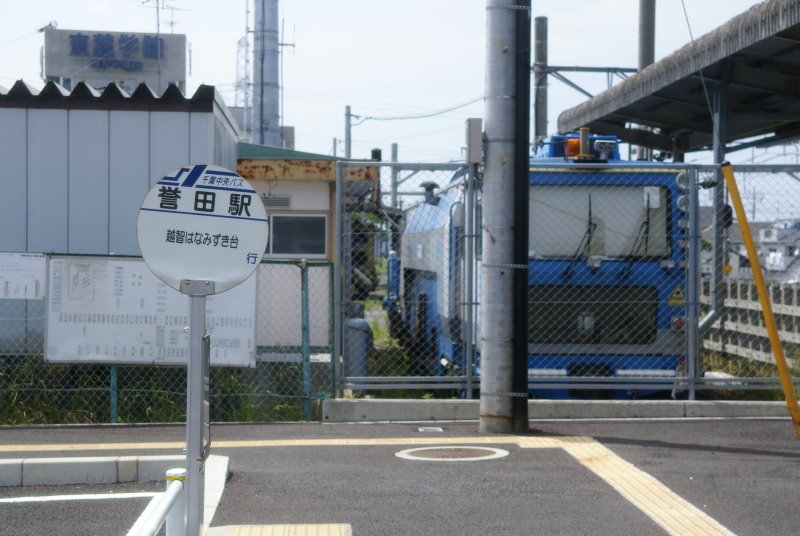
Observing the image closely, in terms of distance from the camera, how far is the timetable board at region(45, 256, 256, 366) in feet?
32.5

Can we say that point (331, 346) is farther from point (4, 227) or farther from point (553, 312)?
point (4, 227)

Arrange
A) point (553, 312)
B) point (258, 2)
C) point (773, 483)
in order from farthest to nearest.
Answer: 1. point (258, 2)
2. point (553, 312)
3. point (773, 483)

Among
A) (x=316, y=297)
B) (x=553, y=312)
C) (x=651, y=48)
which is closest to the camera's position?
(x=553, y=312)

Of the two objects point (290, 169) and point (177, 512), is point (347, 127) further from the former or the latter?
point (177, 512)

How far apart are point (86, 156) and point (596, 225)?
554 centimetres

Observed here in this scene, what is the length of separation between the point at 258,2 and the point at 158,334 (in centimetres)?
2319

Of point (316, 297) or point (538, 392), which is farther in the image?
point (316, 297)

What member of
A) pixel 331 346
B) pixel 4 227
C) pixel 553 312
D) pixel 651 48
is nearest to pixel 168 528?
pixel 331 346

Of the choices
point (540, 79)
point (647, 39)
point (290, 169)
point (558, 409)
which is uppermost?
point (647, 39)

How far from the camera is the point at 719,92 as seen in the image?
13.9m

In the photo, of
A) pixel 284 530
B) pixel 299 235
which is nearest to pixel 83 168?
pixel 299 235

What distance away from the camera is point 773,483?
23.5 ft

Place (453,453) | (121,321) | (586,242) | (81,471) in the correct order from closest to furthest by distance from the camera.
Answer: (81,471), (453,453), (121,321), (586,242)

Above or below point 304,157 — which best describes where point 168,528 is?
below
